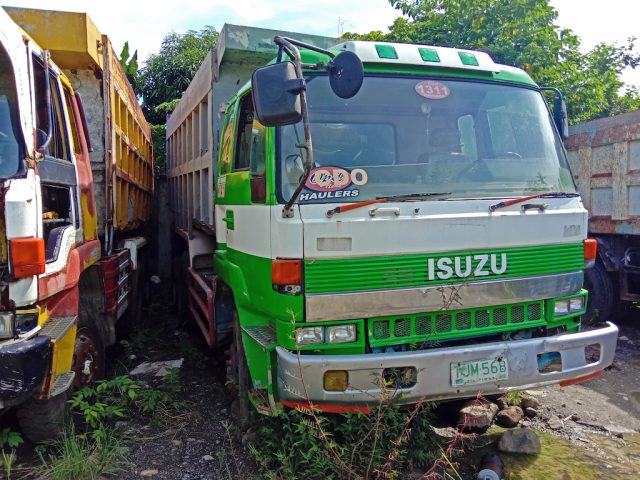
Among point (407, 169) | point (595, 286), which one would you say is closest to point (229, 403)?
point (407, 169)

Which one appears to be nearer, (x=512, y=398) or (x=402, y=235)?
(x=402, y=235)

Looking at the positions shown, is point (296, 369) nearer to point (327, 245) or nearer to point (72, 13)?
point (327, 245)

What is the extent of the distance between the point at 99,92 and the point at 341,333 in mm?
3308

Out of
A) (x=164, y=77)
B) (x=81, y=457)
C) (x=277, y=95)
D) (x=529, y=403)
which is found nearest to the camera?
A: (x=277, y=95)

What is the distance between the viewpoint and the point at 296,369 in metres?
2.74

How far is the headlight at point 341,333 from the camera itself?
286 centimetres

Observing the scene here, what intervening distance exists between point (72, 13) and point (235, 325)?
2.77m

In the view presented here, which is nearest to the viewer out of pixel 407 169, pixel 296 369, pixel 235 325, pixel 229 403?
pixel 296 369

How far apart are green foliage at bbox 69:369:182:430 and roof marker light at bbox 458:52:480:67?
302 cm

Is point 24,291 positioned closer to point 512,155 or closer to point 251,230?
point 251,230

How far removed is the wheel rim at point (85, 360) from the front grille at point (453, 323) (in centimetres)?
200

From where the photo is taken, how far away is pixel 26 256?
2523mm

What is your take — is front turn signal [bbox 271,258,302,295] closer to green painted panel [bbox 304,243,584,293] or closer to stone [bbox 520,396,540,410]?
green painted panel [bbox 304,243,584,293]

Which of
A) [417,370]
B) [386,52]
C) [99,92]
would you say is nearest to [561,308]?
[417,370]
